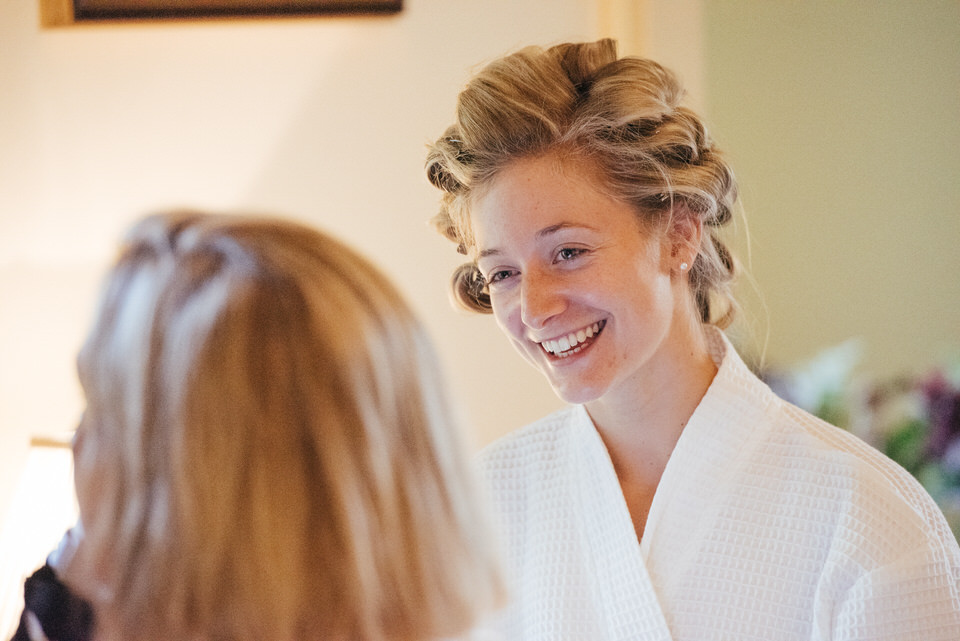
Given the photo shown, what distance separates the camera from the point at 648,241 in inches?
39.8

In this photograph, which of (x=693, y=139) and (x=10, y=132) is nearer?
(x=693, y=139)

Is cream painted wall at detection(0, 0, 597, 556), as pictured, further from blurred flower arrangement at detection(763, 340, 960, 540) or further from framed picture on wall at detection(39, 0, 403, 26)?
blurred flower arrangement at detection(763, 340, 960, 540)

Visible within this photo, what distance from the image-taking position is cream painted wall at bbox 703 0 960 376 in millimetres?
1411

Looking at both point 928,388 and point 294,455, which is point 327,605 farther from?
point 928,388

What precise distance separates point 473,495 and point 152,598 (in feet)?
0.55

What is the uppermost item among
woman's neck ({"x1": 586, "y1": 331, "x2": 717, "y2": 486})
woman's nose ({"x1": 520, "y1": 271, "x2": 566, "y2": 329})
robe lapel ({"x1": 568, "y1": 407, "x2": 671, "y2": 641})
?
woman's nose ({"x1": 520, "y1": 271, "x2": 566, "y2": 329})

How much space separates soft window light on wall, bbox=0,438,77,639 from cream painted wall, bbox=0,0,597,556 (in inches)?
5.6

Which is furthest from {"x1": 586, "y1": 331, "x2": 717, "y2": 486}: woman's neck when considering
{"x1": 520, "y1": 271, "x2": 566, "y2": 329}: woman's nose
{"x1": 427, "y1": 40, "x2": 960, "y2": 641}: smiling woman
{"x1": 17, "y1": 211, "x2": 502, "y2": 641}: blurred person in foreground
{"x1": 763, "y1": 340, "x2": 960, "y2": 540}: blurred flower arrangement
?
{"x1": 17, "y1": 211, "x2": 502, "y2": 641}: blurred person in foreground

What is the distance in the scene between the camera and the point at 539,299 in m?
0.96

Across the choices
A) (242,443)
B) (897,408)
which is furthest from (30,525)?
(897,408)

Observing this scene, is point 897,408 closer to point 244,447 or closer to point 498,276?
point 498,276

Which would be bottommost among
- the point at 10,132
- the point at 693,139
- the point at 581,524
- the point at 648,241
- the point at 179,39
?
the point at 581,524

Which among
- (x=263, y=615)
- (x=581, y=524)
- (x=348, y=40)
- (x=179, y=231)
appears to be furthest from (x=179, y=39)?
(x=263, y=615)

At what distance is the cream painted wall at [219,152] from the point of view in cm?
150
